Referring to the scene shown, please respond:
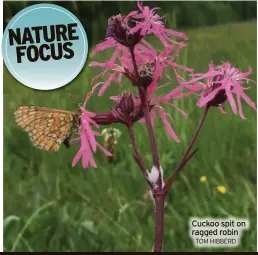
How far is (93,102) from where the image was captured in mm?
1103

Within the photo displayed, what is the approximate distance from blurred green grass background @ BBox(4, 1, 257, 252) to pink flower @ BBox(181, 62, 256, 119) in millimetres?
182

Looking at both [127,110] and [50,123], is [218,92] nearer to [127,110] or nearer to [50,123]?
[127,110]

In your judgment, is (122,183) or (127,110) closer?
(127,110)

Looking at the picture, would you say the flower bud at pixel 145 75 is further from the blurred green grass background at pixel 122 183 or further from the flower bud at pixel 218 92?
the blurred green grass background at pixel 122 183

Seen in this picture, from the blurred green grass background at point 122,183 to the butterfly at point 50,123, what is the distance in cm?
14

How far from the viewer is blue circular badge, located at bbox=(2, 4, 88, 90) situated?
1.11 metres

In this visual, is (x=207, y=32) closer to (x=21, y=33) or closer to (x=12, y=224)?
(x=21, y=33)

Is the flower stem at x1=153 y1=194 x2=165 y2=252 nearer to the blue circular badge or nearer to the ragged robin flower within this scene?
the ragged robin flower

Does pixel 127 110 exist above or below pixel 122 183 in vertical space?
above

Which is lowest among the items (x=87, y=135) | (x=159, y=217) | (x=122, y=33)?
(x=159, y=217)

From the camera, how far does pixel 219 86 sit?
883 mm

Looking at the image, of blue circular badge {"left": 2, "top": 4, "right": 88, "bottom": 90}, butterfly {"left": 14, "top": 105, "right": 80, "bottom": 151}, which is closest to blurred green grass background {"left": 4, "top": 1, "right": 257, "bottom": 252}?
blue circular badge {"left": 2, "top": 4, "right": 88, "bottom": 90}

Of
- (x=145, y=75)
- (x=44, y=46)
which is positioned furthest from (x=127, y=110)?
(x=44, y=46)

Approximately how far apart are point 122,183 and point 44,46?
271 millimetres
